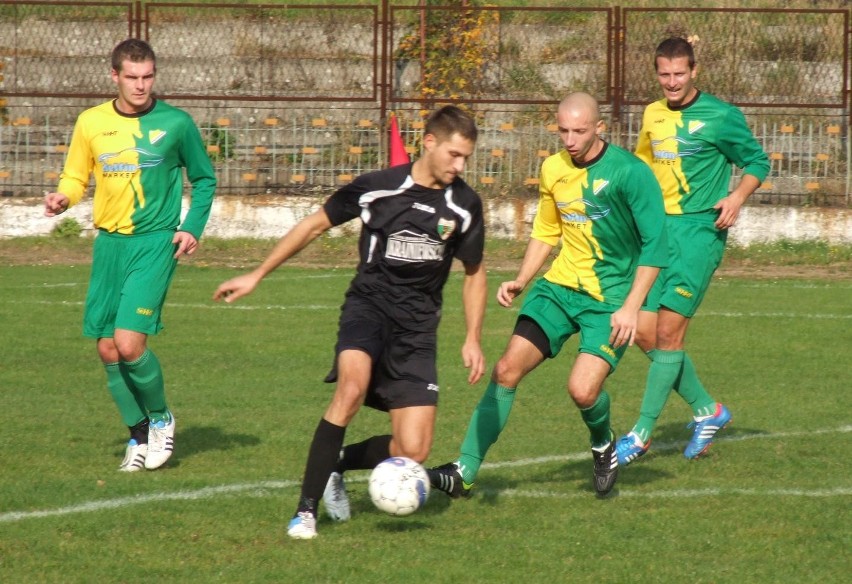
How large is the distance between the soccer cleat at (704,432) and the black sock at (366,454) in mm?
2056

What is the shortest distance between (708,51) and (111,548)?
16.3 metres

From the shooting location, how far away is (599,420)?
6.16m

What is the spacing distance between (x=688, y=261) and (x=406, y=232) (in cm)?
221

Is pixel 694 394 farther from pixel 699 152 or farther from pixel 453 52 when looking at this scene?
pixel 453 52

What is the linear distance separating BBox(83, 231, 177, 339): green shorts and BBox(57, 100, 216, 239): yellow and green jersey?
0.08 metres

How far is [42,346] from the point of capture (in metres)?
10.3

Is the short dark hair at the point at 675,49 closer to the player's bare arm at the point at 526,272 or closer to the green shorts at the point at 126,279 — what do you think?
the player's bare arm at the point at 526,272

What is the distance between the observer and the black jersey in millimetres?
5625

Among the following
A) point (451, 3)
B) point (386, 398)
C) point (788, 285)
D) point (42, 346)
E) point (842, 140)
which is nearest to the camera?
point (386, 398)

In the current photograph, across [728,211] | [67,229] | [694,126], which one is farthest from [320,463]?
[67,229]

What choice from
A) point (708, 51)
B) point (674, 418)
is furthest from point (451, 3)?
point (674, 418)

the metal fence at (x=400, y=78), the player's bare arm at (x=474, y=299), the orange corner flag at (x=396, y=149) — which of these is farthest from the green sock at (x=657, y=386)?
the metal fence at (x=400, y=78)

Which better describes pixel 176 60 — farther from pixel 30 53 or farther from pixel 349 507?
pixel 349 507

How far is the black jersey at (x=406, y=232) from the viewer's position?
18.5ft
